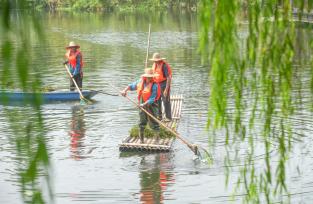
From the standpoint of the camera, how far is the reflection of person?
15180mm

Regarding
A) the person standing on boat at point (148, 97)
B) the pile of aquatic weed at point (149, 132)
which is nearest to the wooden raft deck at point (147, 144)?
the pile of aquatic weed at point (149, 132)

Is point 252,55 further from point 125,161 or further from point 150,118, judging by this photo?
point 150,118

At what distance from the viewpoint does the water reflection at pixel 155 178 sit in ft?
40.2

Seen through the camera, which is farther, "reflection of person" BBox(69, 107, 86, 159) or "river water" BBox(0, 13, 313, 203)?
"reflection of person" BBox(69, 107, 86, 159)

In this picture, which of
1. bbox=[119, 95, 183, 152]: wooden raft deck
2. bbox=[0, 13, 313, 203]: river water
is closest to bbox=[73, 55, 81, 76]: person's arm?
bbox=[0, 13, 313, 203]: river water

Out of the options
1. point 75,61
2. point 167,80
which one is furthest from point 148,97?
point 75,61

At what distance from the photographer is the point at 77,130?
17297mm

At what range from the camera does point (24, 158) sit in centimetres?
264

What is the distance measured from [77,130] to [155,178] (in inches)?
182

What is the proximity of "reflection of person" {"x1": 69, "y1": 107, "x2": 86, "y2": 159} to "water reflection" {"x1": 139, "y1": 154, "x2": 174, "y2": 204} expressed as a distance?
165 centimetres

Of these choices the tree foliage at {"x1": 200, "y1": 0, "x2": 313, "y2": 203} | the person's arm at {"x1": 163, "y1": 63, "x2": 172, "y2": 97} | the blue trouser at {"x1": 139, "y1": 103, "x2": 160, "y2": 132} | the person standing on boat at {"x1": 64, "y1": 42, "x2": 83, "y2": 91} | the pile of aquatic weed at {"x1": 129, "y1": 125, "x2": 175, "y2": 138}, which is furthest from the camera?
the person standing on boat at {"x1": 64, "y1": 42, "x2": 83, "y2": 91}

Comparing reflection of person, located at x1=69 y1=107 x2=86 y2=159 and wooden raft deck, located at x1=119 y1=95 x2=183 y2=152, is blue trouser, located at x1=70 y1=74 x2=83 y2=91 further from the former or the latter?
wooden raft deck, located at x1=119 y1=95 x2=183 y2=152

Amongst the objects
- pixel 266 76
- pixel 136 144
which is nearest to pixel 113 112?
pixel 136 144

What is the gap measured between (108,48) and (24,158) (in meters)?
39.7
